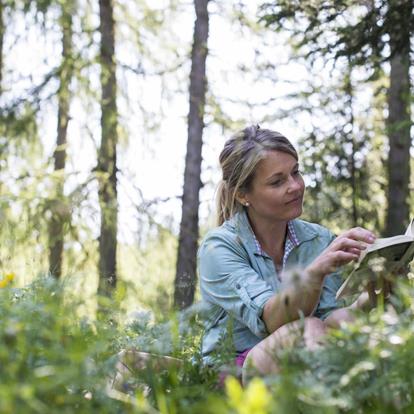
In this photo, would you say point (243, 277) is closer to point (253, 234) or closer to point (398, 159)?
point (253, 234)

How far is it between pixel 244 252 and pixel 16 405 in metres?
2.12

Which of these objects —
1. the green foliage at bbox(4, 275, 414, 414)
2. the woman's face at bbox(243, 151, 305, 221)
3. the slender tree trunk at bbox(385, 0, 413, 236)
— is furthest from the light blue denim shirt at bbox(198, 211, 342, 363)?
the slender tree trunk at bbox(385, 0, 413, 236)

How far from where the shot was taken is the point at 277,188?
11.4 ft

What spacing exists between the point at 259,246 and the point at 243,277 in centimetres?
38

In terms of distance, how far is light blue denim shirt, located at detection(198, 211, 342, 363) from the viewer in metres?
3.06

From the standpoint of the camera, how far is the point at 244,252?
11.3 feet

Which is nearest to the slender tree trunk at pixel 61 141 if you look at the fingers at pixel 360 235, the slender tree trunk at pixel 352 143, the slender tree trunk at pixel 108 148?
the slender tree trunk at pixel 108 148

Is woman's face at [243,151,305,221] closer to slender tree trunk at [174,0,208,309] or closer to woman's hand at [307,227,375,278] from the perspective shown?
woman's hand at [307,227,375,278]

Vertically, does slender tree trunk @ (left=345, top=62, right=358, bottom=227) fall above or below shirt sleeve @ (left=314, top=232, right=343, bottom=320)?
above

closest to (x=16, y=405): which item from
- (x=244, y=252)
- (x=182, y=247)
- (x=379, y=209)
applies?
(x=244, y=252)

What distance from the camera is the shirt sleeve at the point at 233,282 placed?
3018 millimetres

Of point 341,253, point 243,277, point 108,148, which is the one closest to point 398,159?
point 108,148

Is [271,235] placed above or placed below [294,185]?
below

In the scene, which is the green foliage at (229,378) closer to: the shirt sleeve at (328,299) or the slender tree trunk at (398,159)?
the shirt sleeve at (328,299)
